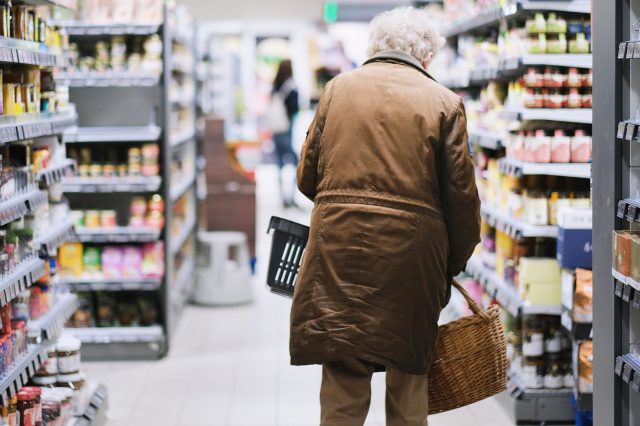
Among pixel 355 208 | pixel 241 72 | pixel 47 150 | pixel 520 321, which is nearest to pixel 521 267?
pixel 520 321

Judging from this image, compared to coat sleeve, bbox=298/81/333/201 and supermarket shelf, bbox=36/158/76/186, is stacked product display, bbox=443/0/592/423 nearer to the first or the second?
coat sleeve, bbox=298/81/333/201

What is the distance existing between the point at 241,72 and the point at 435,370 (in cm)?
1879

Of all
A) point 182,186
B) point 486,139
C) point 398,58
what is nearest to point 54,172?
point 398,58

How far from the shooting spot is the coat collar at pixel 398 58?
12.8 feet

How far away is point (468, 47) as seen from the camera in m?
7.25

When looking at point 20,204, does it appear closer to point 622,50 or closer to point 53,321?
point 53,321

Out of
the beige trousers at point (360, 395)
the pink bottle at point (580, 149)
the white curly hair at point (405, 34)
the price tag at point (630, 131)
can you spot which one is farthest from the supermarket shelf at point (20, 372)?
the pink bottle at point (580, 149)

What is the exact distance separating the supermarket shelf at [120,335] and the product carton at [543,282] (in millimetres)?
2635

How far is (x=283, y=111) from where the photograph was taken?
14531mm

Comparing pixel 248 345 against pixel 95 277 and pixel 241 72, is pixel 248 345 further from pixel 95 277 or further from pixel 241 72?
pixel 241 72

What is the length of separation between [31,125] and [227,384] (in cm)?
256

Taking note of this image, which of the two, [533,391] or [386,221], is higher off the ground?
[386,221]

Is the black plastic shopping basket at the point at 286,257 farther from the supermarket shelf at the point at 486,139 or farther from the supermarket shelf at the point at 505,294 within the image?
the supermarket shelf at the point at 486,139

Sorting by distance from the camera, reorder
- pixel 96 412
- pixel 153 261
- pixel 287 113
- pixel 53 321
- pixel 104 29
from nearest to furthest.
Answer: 1. pixel 53 321
2. pixel 96 412
3. pixel 104 29
4. pixel 153 261
5. pixel 287 113
